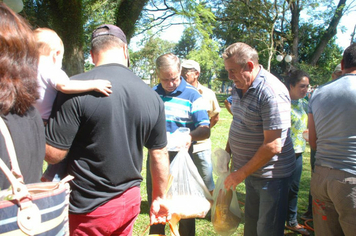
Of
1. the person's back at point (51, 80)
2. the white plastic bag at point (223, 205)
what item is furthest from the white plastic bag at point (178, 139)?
the person's back at point (51, 80)

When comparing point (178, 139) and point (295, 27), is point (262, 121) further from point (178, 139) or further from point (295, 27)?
point (295, 27)

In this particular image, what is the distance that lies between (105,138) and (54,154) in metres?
0.27

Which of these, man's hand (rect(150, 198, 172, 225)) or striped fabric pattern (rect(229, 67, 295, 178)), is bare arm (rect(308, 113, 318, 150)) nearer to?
striped fabric pattern (rect(229, 67, 295, 178))

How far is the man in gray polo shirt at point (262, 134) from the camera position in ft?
7.15

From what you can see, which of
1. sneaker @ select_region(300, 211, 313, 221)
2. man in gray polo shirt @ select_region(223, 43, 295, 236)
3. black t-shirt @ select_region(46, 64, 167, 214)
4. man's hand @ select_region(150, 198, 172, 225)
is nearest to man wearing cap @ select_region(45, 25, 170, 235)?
black t-shirt @ select_region(46, 64, 167, 214)

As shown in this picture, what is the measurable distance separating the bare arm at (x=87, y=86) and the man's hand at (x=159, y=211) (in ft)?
3.09

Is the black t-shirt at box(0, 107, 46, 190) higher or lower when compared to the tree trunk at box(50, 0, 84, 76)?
lower

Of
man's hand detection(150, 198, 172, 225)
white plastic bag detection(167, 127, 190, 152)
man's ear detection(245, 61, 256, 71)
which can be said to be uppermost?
man's ear detection(245, 61, 256, 71)

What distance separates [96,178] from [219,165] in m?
1.45

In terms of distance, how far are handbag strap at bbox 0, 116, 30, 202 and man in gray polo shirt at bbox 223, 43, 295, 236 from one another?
5.53 ft

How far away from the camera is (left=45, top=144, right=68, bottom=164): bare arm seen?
1514 millimetres

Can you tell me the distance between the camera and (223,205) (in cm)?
274

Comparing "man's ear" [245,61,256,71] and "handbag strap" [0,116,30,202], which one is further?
"man's ear" [245,61,256,71]

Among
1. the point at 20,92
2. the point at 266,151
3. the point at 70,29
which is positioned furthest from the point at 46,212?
the point at 70,29
